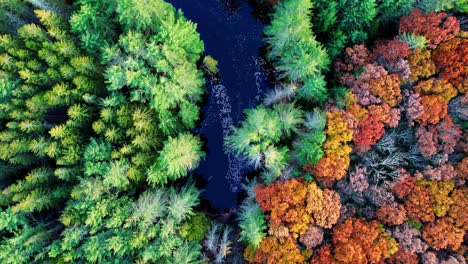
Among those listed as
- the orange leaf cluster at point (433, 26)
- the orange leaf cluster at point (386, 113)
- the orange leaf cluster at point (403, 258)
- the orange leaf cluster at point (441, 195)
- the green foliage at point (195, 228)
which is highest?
the orange leaf cluster at point (433, 26)

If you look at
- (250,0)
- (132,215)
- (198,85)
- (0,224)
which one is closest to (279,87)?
(198,85)

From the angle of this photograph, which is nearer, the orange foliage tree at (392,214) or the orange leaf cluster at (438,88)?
the orange foliage tree at (392,214)

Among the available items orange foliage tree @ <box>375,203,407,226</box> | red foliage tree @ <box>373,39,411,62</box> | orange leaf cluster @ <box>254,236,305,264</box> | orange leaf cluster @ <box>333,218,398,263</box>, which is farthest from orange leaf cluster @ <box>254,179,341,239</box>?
red foliage tree @ <box>373,39,411,62</box>

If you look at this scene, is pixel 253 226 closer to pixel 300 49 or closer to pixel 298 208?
pixel 298 208

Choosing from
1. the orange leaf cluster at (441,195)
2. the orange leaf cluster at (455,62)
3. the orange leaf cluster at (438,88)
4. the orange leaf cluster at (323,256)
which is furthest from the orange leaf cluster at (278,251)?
the orange leaf cluster at (455,62)

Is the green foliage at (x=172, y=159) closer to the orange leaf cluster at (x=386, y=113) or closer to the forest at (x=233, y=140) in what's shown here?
the forest at (x=233, y=140)

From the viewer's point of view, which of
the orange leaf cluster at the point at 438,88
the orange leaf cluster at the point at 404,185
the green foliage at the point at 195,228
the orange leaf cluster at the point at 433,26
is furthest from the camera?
the green foliage at the point at 195,228

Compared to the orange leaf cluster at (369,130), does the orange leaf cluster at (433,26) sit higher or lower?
higher

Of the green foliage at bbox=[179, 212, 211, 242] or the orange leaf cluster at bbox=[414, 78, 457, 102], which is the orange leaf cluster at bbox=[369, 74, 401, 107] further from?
the green foliage at bbox=[179, 212, 211, 242]
